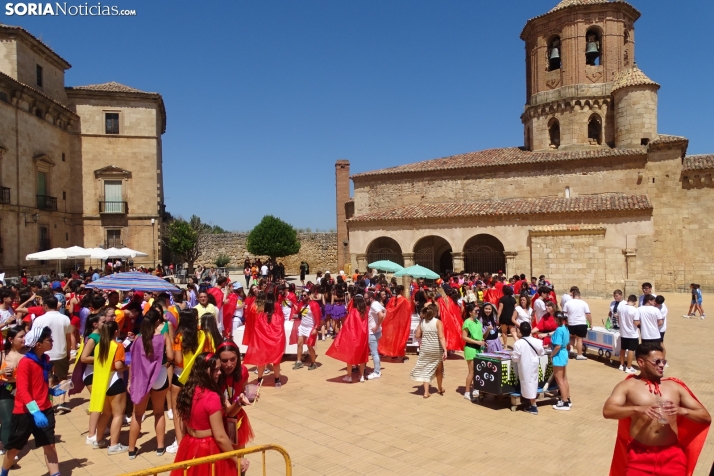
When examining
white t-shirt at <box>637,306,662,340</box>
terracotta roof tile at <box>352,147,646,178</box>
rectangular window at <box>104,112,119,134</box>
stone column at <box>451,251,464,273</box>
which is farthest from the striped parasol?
rectangular window at <box>104,112,119,134</box>

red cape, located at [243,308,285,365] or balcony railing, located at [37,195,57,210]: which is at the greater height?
balcony railing, located at [37,195,57,210]

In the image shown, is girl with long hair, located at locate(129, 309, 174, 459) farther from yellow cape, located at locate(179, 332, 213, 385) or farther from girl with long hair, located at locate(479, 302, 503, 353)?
girl with long hair, located at locate(479, 302, 503, 353)

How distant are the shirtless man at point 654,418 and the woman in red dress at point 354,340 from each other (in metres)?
5.48

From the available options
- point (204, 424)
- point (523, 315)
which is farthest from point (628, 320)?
point (204, 424)

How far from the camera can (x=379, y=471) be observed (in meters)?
5.19

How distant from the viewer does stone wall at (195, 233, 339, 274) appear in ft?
136

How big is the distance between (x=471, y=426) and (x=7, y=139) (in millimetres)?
26028

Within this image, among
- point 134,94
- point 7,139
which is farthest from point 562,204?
point 7,139

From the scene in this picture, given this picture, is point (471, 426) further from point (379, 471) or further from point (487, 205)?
point (487, 205)

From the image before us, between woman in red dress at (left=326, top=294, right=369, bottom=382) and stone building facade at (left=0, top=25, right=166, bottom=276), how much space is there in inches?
898

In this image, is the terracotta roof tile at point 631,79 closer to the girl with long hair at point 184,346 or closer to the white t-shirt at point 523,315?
the white t-shirt at point 523,315

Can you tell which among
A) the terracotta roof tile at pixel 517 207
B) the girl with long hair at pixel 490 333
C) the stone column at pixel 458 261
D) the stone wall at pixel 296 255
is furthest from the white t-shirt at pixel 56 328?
the stone wall at pixel 296 255

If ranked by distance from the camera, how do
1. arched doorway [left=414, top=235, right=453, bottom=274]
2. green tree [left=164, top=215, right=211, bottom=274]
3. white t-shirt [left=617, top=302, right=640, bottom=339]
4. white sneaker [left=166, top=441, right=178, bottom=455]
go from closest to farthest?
white sneaker [left=166, top=441, right=178, bottom=455] → white t-shirt [left=617, top=302, right=640, bottom=339] → arched doorway [left=414, top=235, right=453, bottom=274] → green tree [left=164, top=215, right=211, bottom=274]

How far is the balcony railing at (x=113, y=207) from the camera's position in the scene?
29562 mm
